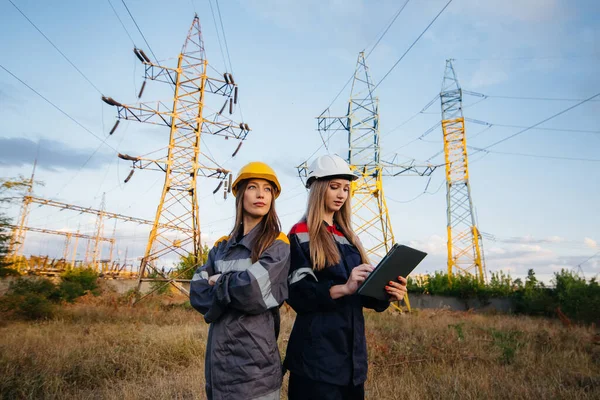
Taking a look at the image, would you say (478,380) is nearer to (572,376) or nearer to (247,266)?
(572,376)

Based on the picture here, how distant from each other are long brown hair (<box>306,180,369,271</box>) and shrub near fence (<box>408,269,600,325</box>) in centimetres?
1130

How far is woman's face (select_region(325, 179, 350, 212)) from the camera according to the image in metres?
2.31

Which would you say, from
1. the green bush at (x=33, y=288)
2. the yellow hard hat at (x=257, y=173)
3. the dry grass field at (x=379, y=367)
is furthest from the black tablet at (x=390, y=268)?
the green bush at (x=33, y=288)

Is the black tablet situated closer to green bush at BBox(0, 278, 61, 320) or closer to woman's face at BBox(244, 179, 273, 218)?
woman's face at BBox(244, 179, 273, 218)

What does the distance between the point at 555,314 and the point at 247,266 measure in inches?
662

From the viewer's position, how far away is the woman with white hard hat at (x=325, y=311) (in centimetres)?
188

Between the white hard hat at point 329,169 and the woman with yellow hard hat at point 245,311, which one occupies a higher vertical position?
the white hard hat at point 329,169

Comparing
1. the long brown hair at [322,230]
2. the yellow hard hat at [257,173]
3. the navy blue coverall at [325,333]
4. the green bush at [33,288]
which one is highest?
the yellow hard hat at [257,173]

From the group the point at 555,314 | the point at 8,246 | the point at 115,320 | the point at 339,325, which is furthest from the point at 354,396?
the point at 555,314

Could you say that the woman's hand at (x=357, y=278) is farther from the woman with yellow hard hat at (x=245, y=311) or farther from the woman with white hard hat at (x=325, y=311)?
the woman with yellow hard hat at (x=245, y=311)

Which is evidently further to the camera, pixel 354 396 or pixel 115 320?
pixel 115 320

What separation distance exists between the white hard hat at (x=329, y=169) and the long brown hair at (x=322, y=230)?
57 millimetres

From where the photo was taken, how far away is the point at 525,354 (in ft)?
17.7

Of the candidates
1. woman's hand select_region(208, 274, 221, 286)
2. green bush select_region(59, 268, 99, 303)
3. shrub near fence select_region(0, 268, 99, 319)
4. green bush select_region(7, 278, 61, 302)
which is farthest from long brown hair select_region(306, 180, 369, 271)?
green bush select_region(59, 268, 99, 303)
